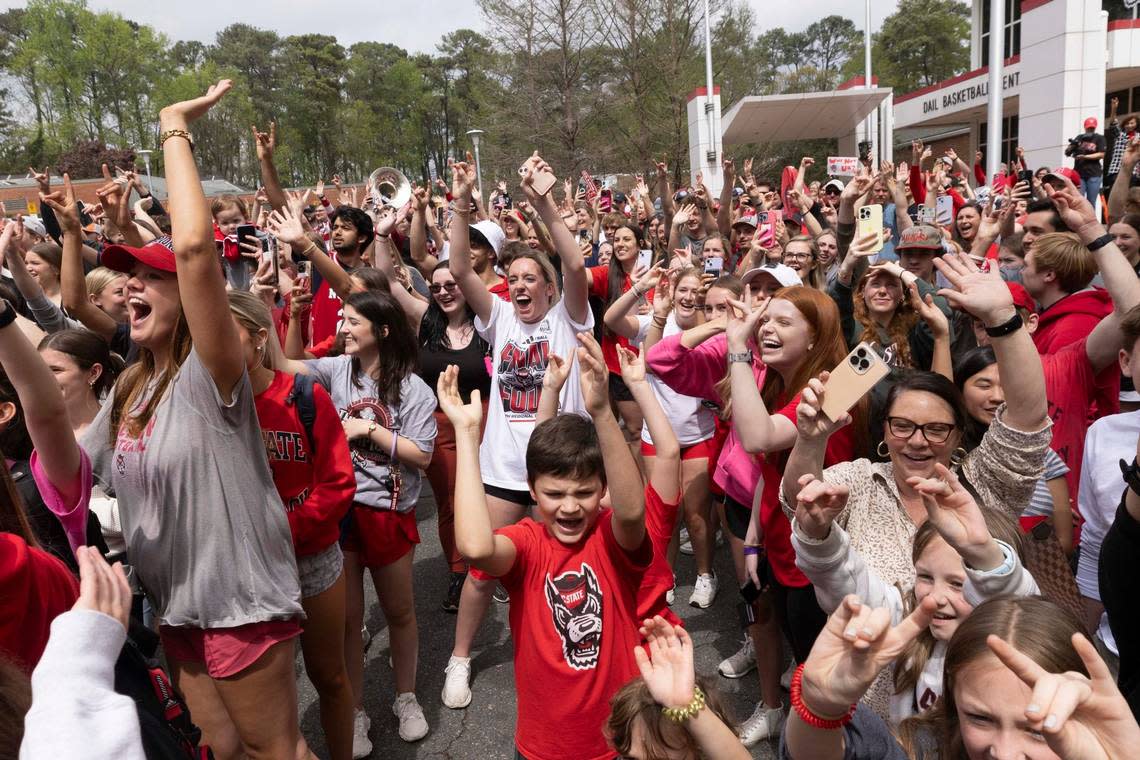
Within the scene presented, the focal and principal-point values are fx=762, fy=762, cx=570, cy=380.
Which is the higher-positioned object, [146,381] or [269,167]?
[269,167]

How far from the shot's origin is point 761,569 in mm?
2857

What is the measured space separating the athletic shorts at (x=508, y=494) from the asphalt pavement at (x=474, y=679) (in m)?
0.81

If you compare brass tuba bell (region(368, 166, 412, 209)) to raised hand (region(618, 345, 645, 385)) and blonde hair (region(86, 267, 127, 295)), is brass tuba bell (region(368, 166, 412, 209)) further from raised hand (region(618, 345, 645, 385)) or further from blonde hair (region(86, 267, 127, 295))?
raised hand (region(618, 345, 645, 385))

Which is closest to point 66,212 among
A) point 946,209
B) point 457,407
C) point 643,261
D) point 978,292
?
point 457,407

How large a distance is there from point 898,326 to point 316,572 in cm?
288

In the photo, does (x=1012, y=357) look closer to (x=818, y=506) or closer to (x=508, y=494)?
(x=818, y=506)

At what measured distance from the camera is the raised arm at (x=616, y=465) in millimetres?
2008

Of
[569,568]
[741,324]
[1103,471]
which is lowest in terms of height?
[569,568]

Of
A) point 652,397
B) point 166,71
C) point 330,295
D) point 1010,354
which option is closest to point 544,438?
point 652,397

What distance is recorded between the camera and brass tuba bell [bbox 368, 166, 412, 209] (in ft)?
22.1

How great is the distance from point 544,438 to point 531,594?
452 mm

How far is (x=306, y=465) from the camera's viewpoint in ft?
8.21

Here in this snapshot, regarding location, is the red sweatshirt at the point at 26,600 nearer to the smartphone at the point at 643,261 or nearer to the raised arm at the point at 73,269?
the raised arm at the point at 73,269

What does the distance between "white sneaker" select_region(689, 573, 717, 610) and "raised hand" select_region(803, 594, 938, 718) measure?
265 centimetres
